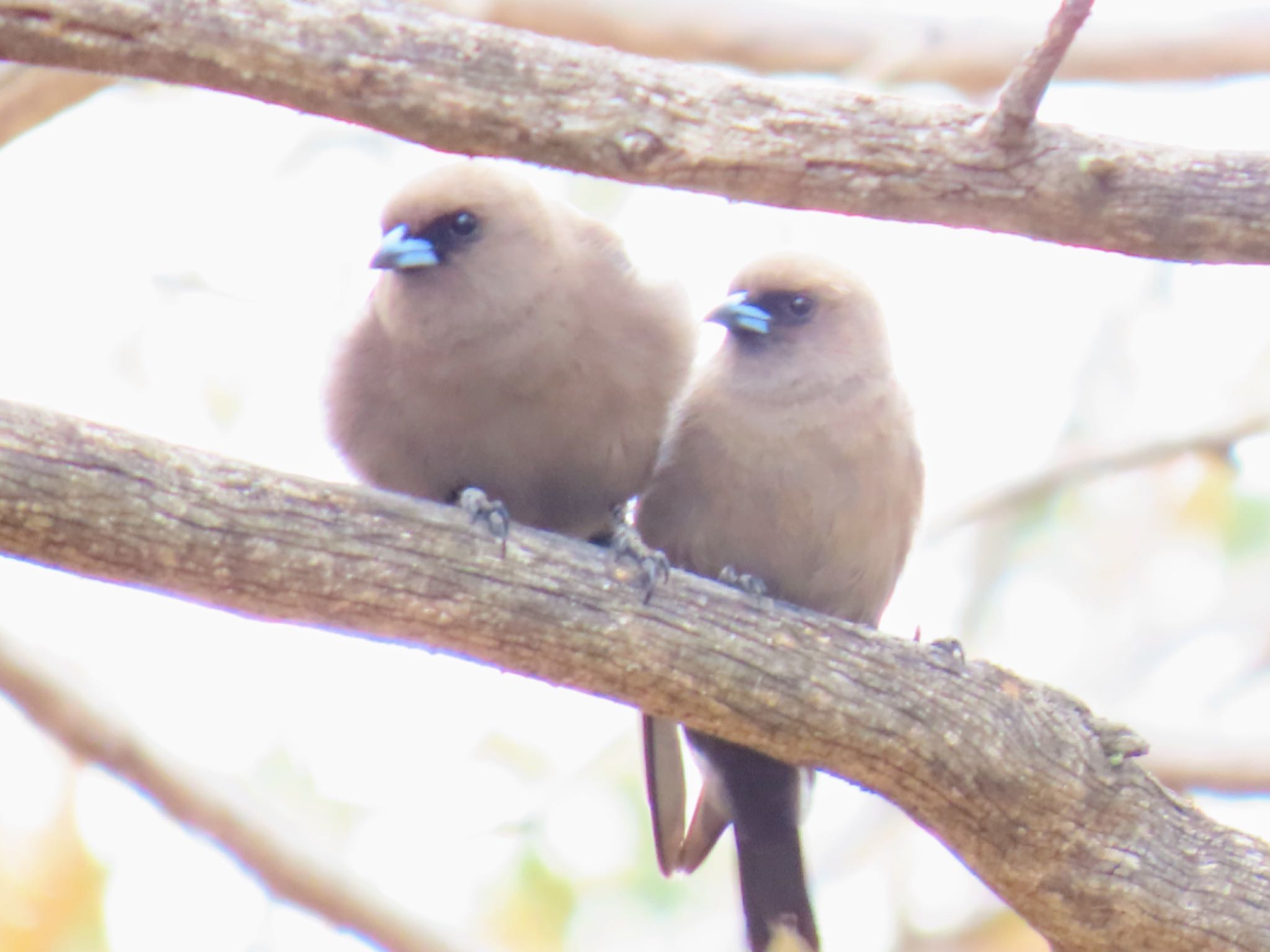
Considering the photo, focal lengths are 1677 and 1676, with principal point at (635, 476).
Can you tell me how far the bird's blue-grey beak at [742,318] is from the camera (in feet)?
14.5

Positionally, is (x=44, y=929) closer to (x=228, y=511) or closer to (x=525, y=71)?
(x=228, y=511)

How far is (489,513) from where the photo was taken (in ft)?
11.4

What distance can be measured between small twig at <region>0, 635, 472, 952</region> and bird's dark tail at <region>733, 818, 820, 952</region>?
1.46 m

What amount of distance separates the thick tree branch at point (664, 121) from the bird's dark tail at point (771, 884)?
1768 millimetres

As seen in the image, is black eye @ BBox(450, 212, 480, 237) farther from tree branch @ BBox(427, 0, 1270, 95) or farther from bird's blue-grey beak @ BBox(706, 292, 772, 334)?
tree branch @ BBox(427, 0, 1270, 95)

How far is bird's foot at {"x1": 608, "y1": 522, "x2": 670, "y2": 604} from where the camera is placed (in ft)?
11.3

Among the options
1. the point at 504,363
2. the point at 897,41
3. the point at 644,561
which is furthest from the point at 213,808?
the point at 897,41

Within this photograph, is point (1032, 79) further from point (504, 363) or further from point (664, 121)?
point (504, 363)

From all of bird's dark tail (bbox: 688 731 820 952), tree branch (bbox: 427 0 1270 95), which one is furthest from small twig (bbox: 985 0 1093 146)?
tree branch (bbox: 427 0 1270 95)

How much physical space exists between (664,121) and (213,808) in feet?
10.0

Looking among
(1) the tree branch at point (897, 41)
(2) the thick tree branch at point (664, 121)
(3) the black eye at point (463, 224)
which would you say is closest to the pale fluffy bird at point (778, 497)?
(3) the black eye at point (463, 224)

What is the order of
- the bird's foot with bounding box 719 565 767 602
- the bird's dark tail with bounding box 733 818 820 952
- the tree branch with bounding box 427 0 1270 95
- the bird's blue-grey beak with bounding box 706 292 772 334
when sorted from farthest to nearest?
1. the tree branch with bounding box 427 0 1270 95
2. the bird's blue-grey beak with bounding box 706 292 772 334
3. the bird's dark tail with bounding box 733 818 820 952
4. the bird's foot with bounding box 719 565 767 602

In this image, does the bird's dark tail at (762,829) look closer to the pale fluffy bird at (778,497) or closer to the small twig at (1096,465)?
the pale fluffy bird at (778,497)

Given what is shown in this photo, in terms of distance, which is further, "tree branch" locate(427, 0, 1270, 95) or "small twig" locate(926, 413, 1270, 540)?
"small twig" locate(926, 413, 1270, 540)
